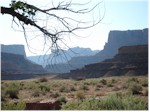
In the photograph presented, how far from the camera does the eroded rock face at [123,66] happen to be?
203 feet

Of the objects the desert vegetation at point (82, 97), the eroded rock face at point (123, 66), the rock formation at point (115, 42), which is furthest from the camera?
the rock formation at point (115, 42)

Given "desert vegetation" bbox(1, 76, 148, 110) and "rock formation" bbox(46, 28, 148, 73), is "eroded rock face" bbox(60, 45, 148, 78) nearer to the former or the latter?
"desert vegetation" bbox(1, 76, 148, 110)

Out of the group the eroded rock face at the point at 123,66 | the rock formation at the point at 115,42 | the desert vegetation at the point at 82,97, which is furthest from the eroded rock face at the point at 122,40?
the desert vegetation at the point at 82,97

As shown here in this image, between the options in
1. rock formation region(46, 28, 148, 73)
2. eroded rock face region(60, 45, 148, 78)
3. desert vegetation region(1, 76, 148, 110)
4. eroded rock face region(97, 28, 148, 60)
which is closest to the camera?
desert vegetation region(1, 76, 148, 110)

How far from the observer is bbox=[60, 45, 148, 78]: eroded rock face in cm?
6191

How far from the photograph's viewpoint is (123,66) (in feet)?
223

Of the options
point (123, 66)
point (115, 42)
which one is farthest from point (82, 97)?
point (115, 42)

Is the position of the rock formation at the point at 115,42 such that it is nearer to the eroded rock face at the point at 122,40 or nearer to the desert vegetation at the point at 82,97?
the eroded rock face at the point at 122,40

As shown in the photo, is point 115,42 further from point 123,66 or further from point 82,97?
point 82,97

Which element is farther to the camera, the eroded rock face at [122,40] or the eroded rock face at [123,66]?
the eroded rock face at [122,40]

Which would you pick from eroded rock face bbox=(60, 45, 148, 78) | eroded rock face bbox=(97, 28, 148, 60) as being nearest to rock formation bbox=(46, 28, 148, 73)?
eroded rock face bbox=(97, 28, 148, 60)

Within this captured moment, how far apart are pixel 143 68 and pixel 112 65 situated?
12566 millimetres

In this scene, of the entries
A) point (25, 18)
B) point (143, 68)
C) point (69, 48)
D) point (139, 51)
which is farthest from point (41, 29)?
point (139, 51)

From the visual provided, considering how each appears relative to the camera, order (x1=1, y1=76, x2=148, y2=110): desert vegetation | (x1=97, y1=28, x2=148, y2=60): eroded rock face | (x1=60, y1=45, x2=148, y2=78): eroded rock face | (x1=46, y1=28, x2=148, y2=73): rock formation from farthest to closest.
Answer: (x1=97, y1=28, x2=148, y2=60): eroded rock face → (x1=46, y1=28, x2=148, y2=73): rock formation → (x1=60, y1=45, x2=148, y2=78): eroded rock face → (x1=1, y1=76, x2=148, y2=110): desert vegetation
